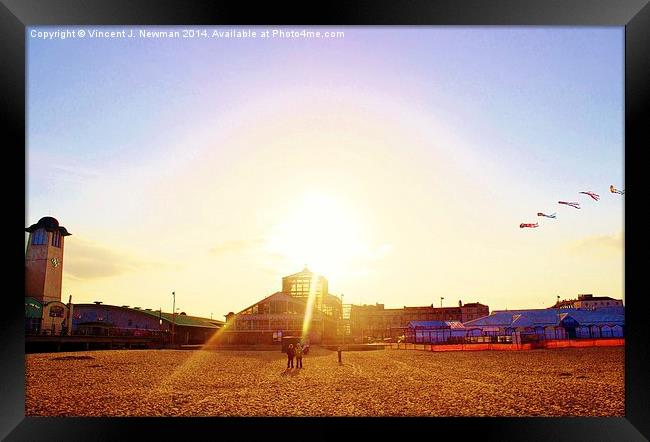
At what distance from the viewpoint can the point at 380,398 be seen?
50.6 feet

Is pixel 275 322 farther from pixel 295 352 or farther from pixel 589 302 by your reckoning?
pixel 589 302

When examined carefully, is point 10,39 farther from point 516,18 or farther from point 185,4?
point 516,18

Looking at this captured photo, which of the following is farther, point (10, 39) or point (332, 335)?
point (332, 335)

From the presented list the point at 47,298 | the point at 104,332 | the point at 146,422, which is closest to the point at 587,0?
the point at 146,422

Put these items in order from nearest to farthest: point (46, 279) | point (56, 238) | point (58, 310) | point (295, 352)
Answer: point (295, 352) → point (58, 310) → point (46, 279) → point (56, 238)

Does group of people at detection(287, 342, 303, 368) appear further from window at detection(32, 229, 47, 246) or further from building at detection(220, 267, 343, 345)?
window at detection(32, 229, 47, 246)

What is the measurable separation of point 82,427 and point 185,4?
8.16m

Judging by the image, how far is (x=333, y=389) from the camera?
17.0 metres

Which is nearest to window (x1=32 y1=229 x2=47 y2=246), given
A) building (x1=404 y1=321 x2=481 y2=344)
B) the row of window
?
the row of window

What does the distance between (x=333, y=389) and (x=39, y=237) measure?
37.4 m

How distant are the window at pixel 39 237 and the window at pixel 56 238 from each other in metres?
0.70

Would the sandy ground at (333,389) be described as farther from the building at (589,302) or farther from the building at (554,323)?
the building at (589,302)

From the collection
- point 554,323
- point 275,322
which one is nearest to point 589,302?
point 554,323

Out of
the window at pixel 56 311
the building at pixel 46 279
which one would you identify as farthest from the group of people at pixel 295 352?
the window at pixel 56 311
